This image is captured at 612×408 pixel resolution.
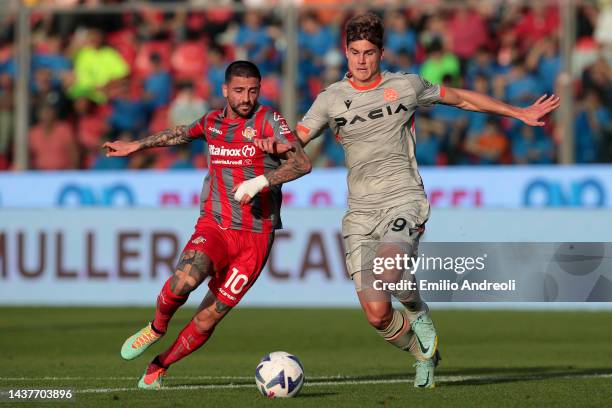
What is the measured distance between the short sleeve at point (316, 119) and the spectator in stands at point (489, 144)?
9202mm

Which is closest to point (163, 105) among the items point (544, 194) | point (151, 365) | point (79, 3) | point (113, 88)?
point (113, 88)

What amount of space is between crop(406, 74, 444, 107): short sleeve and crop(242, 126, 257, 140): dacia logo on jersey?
1.15 meters

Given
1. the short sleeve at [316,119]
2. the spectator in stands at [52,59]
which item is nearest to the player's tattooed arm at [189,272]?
the short sleeve at [316,119]

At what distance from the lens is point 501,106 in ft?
30.5

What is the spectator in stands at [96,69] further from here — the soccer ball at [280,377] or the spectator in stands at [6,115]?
the soccer ball at [280,377]

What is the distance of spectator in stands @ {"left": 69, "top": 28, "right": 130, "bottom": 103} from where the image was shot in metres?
19.6

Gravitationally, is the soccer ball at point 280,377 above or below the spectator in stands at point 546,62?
below

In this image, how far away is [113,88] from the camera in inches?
771

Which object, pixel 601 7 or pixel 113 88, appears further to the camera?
pixel 113 88

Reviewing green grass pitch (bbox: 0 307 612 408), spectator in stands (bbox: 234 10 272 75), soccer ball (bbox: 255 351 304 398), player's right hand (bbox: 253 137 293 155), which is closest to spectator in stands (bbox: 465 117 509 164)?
green grass pitch (bbox: 0 307 612 408)

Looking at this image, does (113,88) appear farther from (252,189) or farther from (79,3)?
(252,189)

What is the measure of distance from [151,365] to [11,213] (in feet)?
32.0

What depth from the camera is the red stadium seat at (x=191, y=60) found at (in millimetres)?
19344

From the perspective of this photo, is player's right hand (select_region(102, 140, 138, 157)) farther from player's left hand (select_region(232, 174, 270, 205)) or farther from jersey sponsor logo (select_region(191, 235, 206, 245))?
player's left hand (select_region(232, 174, 270, 205))
